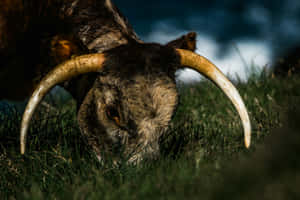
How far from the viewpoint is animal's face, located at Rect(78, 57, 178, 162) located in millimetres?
3039

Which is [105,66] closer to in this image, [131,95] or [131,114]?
[131,95]

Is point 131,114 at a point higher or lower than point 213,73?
lower

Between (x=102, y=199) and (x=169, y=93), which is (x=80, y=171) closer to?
(x=102, y=199)

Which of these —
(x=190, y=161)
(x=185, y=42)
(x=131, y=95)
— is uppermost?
(x=185, y=42)

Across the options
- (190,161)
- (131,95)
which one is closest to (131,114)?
(131,95)

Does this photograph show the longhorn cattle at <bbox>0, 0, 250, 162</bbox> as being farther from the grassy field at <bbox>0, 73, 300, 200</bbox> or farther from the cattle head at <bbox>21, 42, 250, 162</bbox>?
the grassy field at <bbox>0, 73, 300, 200</bbox>

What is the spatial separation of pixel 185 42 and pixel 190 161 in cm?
171

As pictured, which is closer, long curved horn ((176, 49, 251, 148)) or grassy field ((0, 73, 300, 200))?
grassy field ((0, 73, 300, 200))

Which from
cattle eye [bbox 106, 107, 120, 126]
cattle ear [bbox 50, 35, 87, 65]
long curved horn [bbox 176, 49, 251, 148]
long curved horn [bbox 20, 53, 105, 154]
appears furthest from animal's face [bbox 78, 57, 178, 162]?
cattle ear [bbox 50, 35, 87, 65]

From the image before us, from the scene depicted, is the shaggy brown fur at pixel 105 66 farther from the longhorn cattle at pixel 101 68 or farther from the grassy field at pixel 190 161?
the grassy field at pixel 190 161

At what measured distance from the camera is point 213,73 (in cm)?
337

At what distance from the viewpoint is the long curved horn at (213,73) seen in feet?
10.2

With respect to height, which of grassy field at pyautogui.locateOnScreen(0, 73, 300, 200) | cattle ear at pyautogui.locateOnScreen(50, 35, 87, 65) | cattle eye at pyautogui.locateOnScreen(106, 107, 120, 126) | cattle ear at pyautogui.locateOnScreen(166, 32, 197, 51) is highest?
cattle ear at pyautogui.locateOnScreen(166, 32, 197, 51)

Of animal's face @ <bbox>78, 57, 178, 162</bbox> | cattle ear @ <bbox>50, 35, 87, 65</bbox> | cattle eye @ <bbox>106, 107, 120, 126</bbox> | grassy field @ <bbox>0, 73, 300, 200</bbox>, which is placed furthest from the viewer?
cattle ear @ <bbox>50, 35, 87, 65</bbox>
